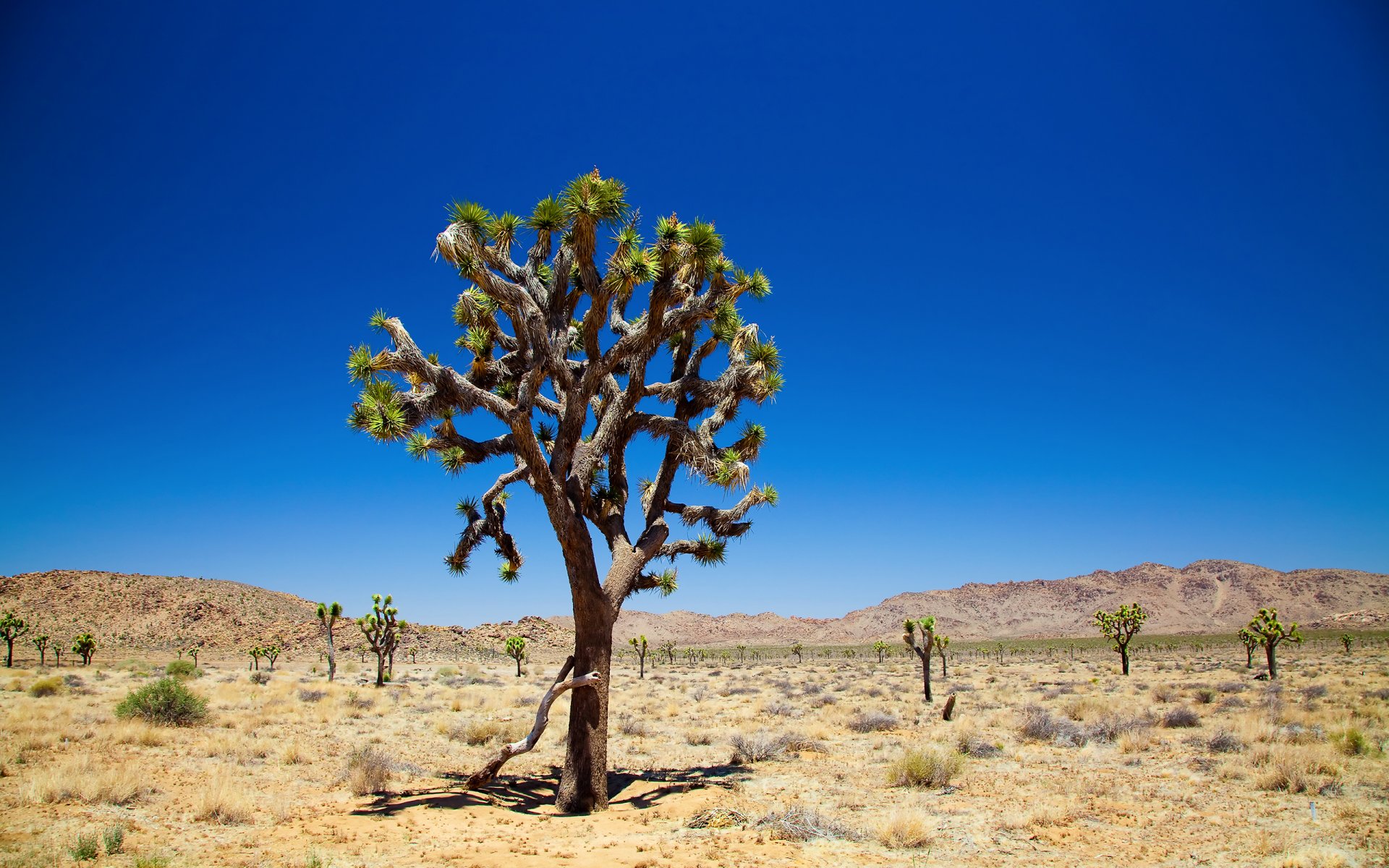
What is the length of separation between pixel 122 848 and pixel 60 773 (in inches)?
146

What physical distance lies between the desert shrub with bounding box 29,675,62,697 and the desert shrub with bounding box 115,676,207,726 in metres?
8.78

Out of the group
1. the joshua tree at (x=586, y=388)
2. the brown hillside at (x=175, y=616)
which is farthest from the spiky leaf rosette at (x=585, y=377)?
the brown hillside at (x=175, y=616)

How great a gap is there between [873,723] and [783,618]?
6293 inches

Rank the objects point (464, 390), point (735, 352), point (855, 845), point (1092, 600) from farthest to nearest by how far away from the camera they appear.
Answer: point (1092, 600)
point (735, 352)
point (464, 390)
point (855, 845)

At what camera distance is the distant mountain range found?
73188 mm

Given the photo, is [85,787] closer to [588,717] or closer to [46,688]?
[588,717]

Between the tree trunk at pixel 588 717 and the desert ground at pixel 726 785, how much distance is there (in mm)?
343

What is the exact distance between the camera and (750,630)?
15938 cm

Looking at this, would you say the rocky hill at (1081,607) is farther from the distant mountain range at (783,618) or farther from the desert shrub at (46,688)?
the desert shrub at (46,688)

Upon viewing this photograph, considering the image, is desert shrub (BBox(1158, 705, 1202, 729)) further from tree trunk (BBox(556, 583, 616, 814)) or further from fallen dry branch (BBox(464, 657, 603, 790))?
fallen dry branch (BBox(464, 657, 603, 790))

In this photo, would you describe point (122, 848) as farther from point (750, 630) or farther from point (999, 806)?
point (750, 630)

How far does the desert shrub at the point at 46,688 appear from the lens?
856 inches

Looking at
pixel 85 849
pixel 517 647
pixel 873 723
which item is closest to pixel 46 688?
pixel 85 849

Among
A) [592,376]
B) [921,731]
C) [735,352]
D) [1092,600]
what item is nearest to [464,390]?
[592,376]
